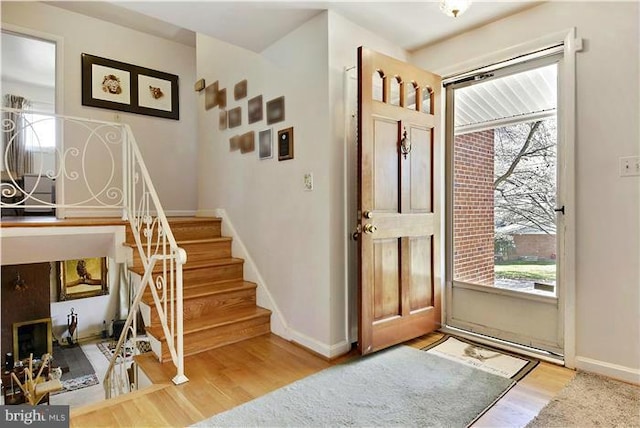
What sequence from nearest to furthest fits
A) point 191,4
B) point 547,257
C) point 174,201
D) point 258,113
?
point 191,4, point 547,257, point 258,113, point 174,201

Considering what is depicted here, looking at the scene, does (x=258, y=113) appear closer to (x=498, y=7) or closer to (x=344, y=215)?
(x=344, y=215)

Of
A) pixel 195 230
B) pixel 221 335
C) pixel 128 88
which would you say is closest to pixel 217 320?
pixel 221 335

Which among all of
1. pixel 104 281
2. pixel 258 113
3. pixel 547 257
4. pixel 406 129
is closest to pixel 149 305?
pixel 258 113

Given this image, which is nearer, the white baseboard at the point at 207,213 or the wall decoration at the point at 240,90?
the wall decoration at the point at 240,90

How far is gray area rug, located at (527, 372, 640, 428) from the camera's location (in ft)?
5.24

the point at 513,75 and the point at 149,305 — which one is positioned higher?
the point at 513,75

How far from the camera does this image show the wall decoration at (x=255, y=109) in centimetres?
303

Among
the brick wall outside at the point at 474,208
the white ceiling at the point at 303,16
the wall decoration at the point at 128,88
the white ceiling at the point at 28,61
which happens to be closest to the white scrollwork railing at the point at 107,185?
the wall decoration at the point at 128,88

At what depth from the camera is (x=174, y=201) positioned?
4.40 meters

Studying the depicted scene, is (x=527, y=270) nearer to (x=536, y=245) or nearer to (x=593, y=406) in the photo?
(x=536, y=245)

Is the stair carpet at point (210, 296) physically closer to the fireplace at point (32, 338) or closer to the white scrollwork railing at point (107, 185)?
the white scrollwork railing at point (107, 185)

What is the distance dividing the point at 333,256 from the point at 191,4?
1.89 meters

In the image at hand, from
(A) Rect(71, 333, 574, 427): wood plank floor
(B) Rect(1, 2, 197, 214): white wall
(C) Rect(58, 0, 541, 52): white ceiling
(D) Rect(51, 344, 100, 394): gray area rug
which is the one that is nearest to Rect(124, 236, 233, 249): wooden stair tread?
(A) Rect(71, 333, 574, 427): wood plank floor

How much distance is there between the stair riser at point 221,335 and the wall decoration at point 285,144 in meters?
1.33
